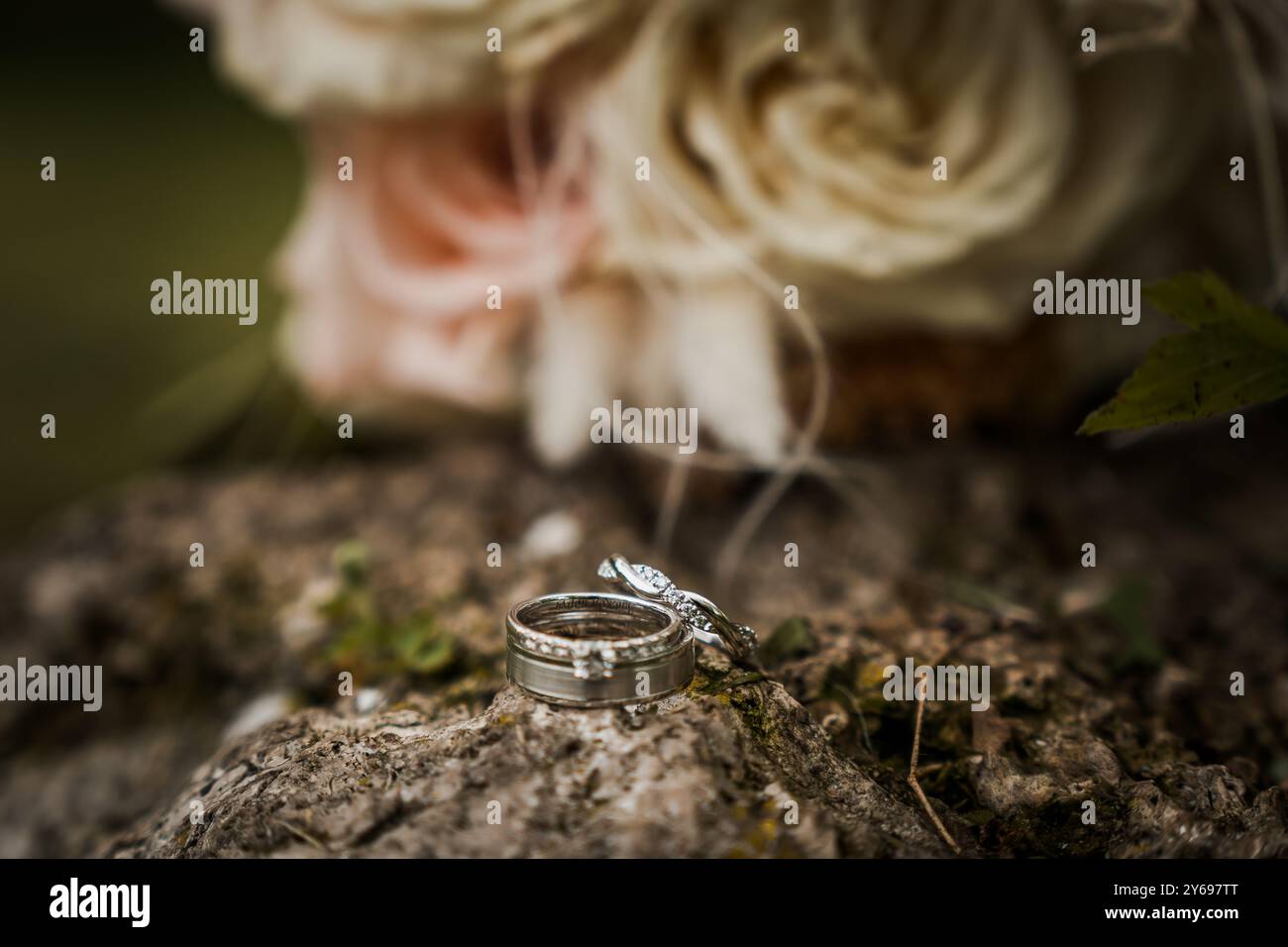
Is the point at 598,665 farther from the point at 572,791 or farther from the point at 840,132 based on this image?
the point at 840,132

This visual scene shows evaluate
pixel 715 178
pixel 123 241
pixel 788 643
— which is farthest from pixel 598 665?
pixel 123 241

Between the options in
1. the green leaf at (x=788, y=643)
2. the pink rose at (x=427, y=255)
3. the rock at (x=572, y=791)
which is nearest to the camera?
the rock at (x=572, y=791)

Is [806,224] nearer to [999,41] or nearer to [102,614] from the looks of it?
[999,41]

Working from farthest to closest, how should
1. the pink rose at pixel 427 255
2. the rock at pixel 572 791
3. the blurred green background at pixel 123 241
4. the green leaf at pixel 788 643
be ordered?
the blurred green background at pixel 123 241
the pink rose at pixel 427 255
the green leaf at pixel 788 643
the rock at pixel 572 791

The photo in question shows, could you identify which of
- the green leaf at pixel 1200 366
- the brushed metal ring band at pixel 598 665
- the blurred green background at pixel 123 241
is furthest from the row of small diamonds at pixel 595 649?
the blurred green background at pixel 123 241

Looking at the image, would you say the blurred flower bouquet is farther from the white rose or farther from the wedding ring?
the wedding ring

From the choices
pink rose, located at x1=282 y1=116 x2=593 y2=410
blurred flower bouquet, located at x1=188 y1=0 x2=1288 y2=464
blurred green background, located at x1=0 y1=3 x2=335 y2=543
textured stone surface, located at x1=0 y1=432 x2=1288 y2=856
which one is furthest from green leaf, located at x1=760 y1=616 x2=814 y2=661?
blurred green background, located at x1=0 y1=3 x2=335 y2=543

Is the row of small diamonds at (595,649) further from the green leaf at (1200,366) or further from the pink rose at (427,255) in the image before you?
the pink rose at (427,255)
